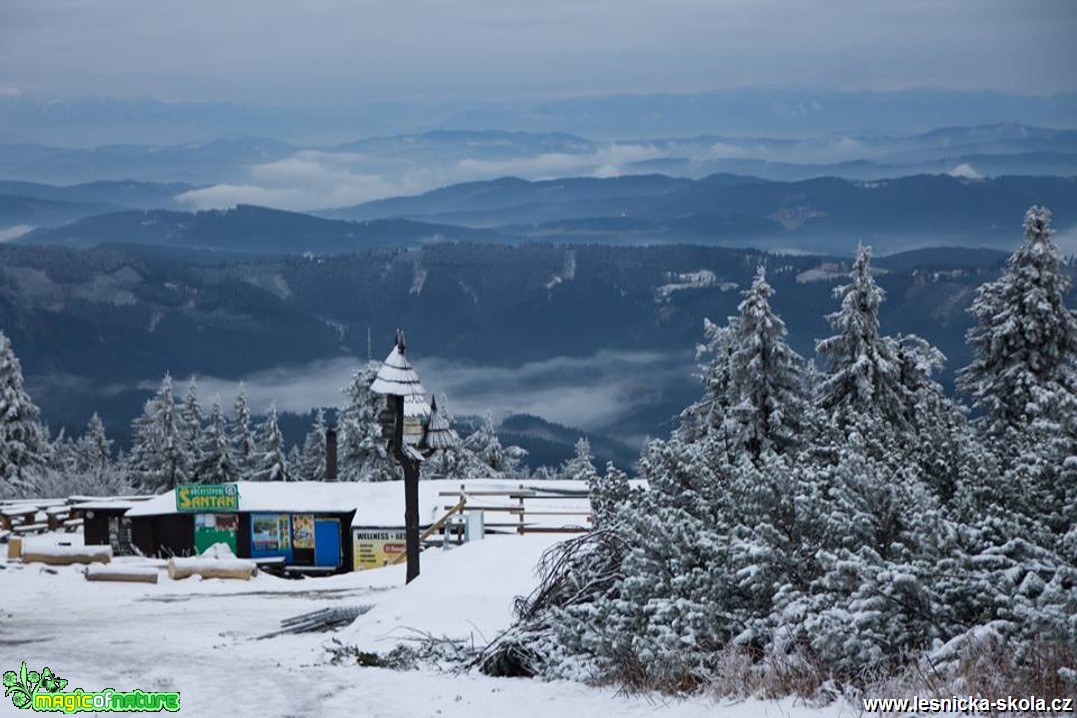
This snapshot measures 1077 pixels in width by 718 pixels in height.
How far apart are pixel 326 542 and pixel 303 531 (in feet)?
2.75

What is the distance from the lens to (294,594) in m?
27.2

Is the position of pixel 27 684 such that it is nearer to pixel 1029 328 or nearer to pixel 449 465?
pixel 1029 328

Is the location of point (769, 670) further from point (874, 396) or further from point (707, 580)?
point (874, 396)

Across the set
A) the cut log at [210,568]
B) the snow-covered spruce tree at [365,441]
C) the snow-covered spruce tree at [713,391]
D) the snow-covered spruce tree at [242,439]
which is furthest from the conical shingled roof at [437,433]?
the snow-covered spruce tree at [242,439]

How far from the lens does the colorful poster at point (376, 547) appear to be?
3791 centimetres

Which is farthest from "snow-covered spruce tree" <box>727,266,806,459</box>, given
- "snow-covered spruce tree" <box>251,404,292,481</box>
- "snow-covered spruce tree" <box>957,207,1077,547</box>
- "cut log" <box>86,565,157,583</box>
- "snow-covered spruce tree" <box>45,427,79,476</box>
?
"snow-covered spruce tree" <box>45,427,79,476</box>

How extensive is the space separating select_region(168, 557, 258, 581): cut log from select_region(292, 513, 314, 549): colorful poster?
961 cm

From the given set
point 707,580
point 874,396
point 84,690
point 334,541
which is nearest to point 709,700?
point 707,580

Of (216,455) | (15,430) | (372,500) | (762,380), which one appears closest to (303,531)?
(372,500)

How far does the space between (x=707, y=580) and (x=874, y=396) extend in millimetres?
23338

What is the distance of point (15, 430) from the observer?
62.1 metres

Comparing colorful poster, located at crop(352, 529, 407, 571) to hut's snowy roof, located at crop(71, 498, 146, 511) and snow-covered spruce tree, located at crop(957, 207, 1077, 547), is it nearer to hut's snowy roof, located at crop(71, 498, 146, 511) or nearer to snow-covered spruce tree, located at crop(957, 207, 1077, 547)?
hut's snowy roof, located at crop(71, 498, 146, 511)

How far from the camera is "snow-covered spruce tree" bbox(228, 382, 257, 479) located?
69500mm

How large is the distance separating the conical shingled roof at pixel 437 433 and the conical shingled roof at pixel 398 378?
67cm
